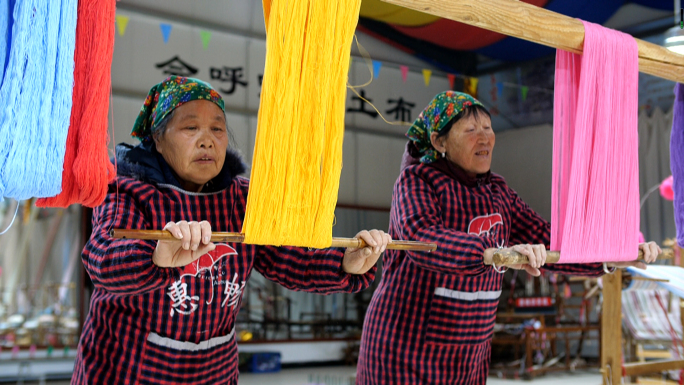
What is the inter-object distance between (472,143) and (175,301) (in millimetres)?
992

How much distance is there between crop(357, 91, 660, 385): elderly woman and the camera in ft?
5.97

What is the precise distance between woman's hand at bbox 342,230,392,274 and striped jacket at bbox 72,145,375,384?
0.02m

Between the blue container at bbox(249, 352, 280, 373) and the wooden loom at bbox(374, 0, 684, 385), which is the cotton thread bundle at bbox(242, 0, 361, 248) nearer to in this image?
the wooden loom at bbox(374, 0, 684, 385)

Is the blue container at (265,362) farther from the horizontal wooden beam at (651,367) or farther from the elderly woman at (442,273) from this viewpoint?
the elderly woman at (442,273)

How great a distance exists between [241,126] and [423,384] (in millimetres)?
4936

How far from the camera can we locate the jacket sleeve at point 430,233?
1617 mm

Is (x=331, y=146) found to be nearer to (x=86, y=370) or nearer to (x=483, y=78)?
(x=86, y=370)

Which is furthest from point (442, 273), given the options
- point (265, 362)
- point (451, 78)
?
point (265, 362)

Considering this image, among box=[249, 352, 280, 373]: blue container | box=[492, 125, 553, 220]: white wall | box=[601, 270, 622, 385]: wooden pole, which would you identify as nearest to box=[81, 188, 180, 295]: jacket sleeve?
box=[492, 125, 553, 220]: white wall

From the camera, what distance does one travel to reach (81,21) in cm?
106

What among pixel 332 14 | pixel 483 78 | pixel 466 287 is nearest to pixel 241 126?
pixel 483 78

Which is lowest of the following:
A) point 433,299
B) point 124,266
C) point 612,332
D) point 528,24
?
point 612,332

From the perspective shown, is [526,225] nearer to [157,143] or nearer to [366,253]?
[366,253]

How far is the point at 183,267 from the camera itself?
4.66 feet
